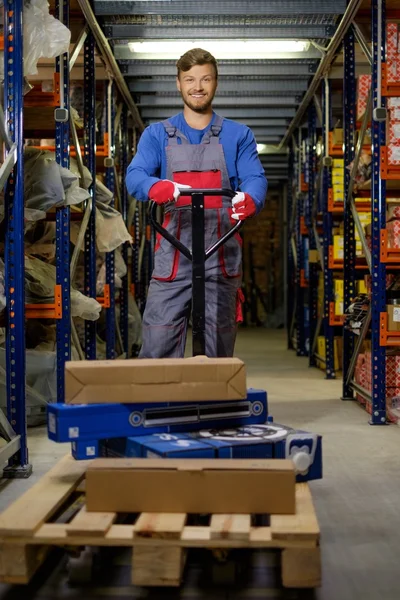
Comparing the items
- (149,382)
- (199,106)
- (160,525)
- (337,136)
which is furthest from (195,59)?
(337,136)

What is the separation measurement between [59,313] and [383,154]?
2476mm

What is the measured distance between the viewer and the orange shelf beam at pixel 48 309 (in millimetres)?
5680

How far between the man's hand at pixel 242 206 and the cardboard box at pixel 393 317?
2206 millimetres

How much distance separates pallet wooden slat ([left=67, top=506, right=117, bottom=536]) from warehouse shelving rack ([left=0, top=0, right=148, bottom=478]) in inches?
54.0

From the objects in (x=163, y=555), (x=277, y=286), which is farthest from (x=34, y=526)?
(x=277, y=286)

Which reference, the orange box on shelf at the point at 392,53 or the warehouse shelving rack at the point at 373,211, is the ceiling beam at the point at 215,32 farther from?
the orange box on shelf at the point at 392,53

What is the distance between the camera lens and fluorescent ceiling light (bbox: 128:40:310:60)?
8.17 m

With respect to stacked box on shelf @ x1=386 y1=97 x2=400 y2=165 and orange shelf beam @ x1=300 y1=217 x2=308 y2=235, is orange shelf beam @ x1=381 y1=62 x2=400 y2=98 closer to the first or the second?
stacked box on shelf @ x1=386 y1=97 x2=400 y2=165

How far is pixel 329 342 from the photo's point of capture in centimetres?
880

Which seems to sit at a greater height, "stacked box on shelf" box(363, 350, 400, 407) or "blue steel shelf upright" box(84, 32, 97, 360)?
"blue steel shelf upright" box(84, 32, 97, 360)

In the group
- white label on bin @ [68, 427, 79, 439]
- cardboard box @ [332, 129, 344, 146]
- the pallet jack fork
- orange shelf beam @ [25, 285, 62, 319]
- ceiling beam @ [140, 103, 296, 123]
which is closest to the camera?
white label on bin @ [68, 427, 79, 439]

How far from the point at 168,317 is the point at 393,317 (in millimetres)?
2119

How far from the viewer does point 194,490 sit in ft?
8.72

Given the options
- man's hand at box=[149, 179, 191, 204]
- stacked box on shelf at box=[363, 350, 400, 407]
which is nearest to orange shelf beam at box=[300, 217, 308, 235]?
stacked box on shelf at box=[363, 350, 400, 407]
